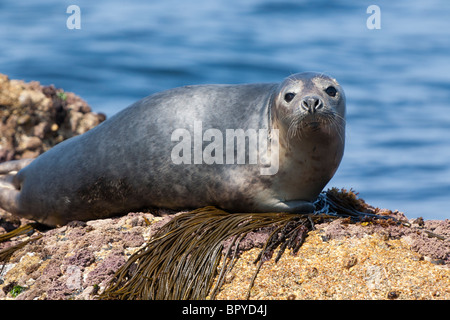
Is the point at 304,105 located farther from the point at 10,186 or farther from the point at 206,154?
the point at 10,186

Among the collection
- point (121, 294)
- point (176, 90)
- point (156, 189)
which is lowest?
point (121, 294)

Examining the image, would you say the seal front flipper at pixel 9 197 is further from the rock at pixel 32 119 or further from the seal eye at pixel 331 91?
the seal eye at pixel 331 91

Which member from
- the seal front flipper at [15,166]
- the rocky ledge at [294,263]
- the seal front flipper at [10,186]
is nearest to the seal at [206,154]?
the rocky ledge at [294,263]

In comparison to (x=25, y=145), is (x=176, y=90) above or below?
above

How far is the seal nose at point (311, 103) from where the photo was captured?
17.1ft

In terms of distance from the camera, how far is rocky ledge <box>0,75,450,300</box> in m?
4.65

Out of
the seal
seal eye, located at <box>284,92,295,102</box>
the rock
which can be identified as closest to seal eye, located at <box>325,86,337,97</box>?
the seal

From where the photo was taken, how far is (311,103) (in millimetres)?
5199

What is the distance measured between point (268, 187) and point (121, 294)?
60.0 inches

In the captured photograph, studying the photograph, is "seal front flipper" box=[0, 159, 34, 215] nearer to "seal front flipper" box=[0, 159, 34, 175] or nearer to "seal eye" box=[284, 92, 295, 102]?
"seal front flipper" box=[0, 159, 34, 175]
